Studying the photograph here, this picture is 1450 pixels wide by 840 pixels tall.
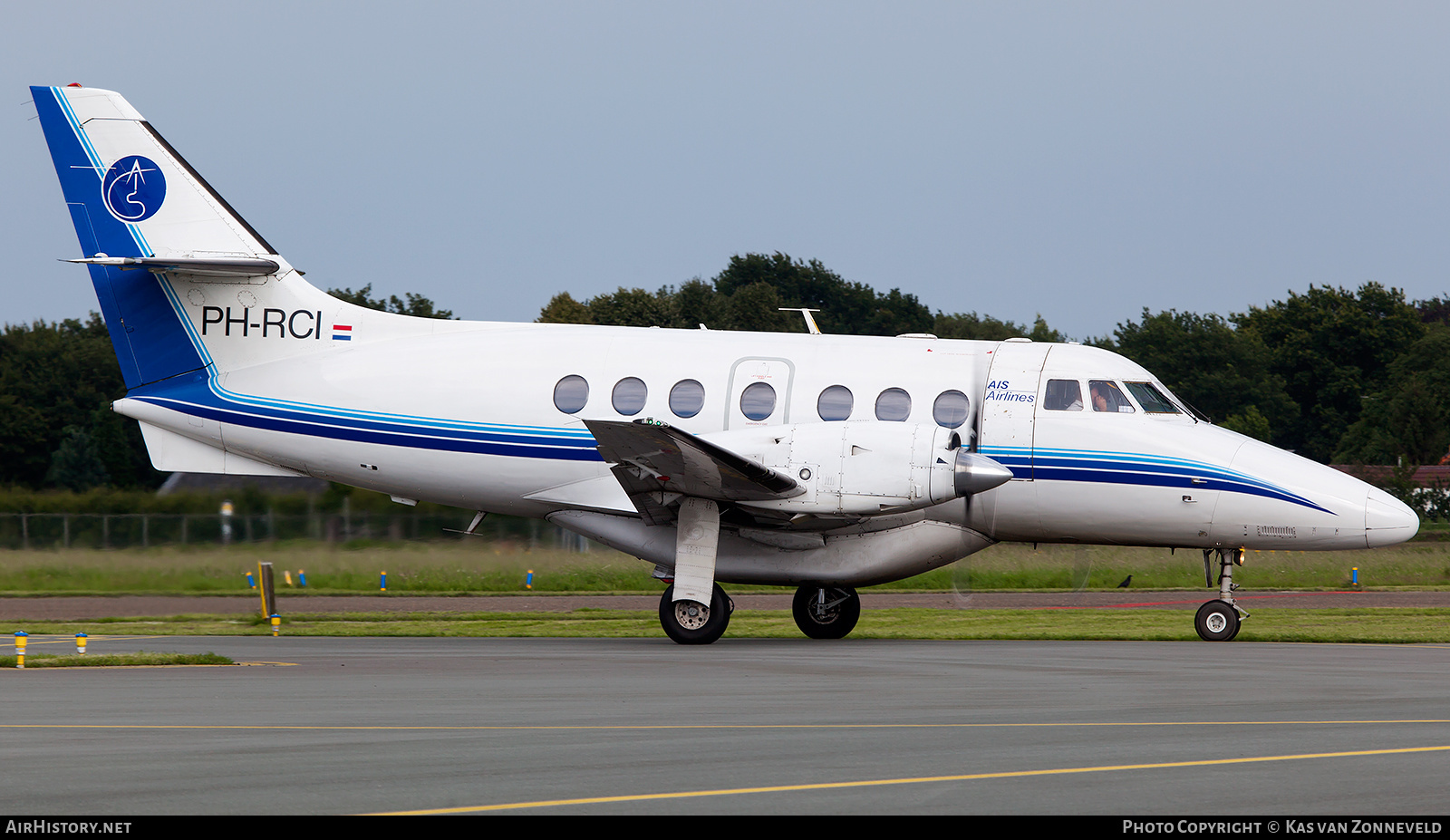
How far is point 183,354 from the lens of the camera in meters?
19.6

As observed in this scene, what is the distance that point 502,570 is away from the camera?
26422 mm

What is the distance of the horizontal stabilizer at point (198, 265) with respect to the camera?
18.7 meters

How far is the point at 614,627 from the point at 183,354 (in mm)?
7363

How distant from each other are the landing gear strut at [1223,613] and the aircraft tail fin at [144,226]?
1263cm

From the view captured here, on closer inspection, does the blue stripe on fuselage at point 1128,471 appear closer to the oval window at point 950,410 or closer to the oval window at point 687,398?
the oval window at point 950,410

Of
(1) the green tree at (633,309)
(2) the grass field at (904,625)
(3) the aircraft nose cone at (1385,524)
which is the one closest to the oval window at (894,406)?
(2) the grass field at (904,625)

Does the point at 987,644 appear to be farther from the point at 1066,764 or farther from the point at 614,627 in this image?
the point at 1066,764

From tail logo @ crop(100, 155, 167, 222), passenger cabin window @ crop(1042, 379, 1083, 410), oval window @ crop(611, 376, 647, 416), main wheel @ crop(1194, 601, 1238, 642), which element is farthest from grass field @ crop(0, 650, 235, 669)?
main wheel @ crop(1194, 601, 1238, 642)

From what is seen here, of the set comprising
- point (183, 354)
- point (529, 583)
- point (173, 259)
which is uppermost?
point (173, 259)

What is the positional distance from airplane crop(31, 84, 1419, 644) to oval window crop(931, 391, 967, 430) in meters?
0.03

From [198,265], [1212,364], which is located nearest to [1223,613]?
[198,265]

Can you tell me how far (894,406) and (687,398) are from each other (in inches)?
105

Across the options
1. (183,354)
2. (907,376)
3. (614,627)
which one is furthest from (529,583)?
(907,376)
